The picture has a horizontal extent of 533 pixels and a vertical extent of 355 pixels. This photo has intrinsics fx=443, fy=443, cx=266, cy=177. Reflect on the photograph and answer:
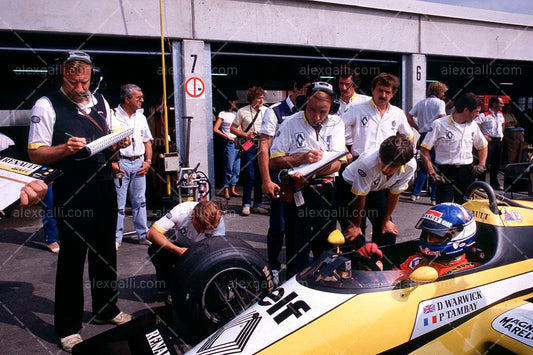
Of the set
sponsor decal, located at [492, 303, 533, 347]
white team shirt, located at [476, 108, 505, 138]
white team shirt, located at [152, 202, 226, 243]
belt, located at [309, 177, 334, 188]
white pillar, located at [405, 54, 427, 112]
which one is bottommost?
sponsor decal, located at [492, 303, 533, 347]

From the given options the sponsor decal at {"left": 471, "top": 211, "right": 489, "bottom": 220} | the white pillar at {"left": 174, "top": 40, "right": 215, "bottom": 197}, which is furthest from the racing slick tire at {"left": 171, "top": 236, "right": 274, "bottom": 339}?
the white pillar at {"left": 174, "top": 40, "right": 215, "bottom": 197}

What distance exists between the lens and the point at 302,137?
346cm

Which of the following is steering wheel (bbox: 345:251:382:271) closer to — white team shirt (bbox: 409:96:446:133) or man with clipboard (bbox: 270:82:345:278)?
man with clipboard (bbox: 270:82:345:278)

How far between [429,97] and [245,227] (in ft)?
12.6

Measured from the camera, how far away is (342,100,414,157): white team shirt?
4094 millimetres

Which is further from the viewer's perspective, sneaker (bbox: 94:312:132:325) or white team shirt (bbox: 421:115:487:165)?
white team shirt (bbox: 421:115:487:165)

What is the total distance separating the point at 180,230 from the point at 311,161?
3.92 feet

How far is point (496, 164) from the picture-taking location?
866 centimetres

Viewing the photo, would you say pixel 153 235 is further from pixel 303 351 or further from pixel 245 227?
pixel 245 227

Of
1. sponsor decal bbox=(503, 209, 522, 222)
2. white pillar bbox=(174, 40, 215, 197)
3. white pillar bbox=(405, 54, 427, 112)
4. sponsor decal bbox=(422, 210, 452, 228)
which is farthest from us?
white pillar bbox=(405, 54, 427, 112)

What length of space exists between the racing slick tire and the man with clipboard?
56 cm

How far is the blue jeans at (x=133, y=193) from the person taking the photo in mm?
4980

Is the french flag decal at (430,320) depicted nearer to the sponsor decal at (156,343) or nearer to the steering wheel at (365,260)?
the steering wheel at (365,260)

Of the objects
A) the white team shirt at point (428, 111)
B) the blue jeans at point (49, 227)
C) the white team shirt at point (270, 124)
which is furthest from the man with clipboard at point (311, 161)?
the white team shirt at point (428, 111)
